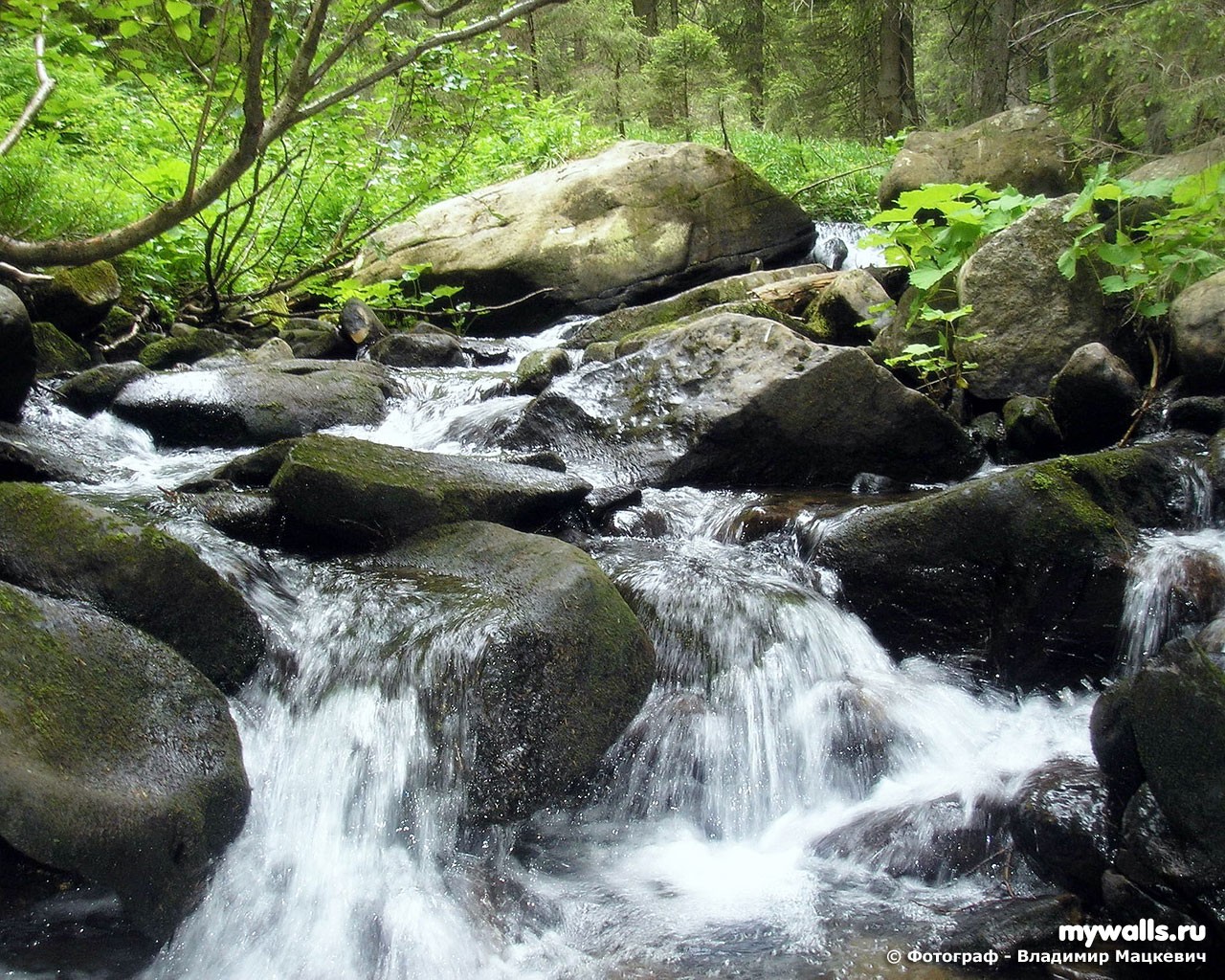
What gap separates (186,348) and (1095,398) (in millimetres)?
7089

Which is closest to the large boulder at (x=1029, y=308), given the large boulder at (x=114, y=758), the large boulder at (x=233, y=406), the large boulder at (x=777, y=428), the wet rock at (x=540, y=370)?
the large boulder at (x=777, y=428)

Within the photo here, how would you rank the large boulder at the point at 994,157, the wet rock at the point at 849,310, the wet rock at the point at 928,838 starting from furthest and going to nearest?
1. the large boulder at the point at 994,157
2. the wet rock at the point at 849,310
3. the wet rock at the point at 928,838

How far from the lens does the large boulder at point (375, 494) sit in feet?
14.3

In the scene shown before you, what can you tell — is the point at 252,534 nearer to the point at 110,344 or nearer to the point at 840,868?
the point at 840,868

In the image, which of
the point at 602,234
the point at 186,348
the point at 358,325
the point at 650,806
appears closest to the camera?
the point at 650,806

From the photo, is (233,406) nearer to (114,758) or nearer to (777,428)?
(777,428)

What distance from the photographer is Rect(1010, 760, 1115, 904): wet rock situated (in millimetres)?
2773

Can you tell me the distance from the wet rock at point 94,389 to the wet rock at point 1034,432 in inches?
240

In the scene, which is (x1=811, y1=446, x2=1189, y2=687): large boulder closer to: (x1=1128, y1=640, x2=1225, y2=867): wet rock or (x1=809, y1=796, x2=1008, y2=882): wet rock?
(x1=809, y1=796, x2=1008, y2=882): wet rock

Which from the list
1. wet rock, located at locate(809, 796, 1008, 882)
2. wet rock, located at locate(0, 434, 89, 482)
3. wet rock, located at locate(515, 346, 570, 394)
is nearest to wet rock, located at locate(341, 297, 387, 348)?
wet rock, located at locate(515, 346, 570, 394)

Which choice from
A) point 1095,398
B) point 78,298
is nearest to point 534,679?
point 1095,398

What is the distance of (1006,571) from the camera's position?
4.08 metres

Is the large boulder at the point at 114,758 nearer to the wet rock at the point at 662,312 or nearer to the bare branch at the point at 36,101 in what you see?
the bare branch at the point at 36,101

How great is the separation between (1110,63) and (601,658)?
23.8 feet
